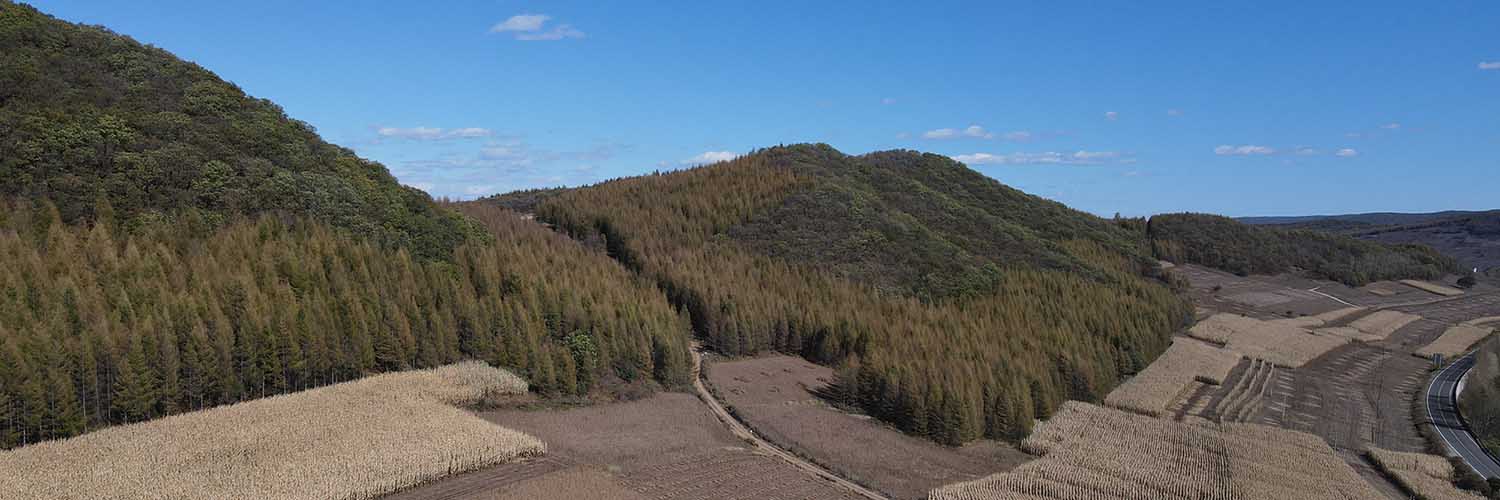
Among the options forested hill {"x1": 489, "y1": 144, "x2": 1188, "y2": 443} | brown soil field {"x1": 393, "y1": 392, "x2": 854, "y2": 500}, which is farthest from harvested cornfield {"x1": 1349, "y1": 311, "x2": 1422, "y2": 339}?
brown soil field {"x1": 393, "y1": 392, "x2": 854, "y2": 500}

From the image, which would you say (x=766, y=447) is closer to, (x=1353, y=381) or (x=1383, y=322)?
(x=1353, y=381)

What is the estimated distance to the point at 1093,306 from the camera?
73250mm

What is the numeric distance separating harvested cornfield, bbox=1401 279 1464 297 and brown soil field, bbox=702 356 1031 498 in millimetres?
110440

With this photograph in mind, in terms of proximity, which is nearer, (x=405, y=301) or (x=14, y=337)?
(x=14, y=337)

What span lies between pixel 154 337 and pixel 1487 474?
2501 inches

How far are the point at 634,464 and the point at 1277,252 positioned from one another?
120529 mm

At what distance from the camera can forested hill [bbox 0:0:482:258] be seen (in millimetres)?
45031

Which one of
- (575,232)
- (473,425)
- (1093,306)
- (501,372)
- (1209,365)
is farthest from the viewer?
(575,232)

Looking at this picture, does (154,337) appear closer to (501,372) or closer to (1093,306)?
(501,372)

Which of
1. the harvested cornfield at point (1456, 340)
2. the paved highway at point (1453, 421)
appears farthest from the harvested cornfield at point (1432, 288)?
the paved highway at point (1453, 421)

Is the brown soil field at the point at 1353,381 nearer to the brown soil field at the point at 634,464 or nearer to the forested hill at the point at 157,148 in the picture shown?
the brown soil field at the point at 634,464

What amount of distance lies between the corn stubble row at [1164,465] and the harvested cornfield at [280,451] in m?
18.5

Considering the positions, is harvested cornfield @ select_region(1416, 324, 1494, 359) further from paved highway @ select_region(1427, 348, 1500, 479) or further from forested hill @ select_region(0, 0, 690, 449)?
forested hill @ select_region(0, 0, 690, 449)

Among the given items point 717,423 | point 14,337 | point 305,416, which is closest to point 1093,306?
point 717,423
